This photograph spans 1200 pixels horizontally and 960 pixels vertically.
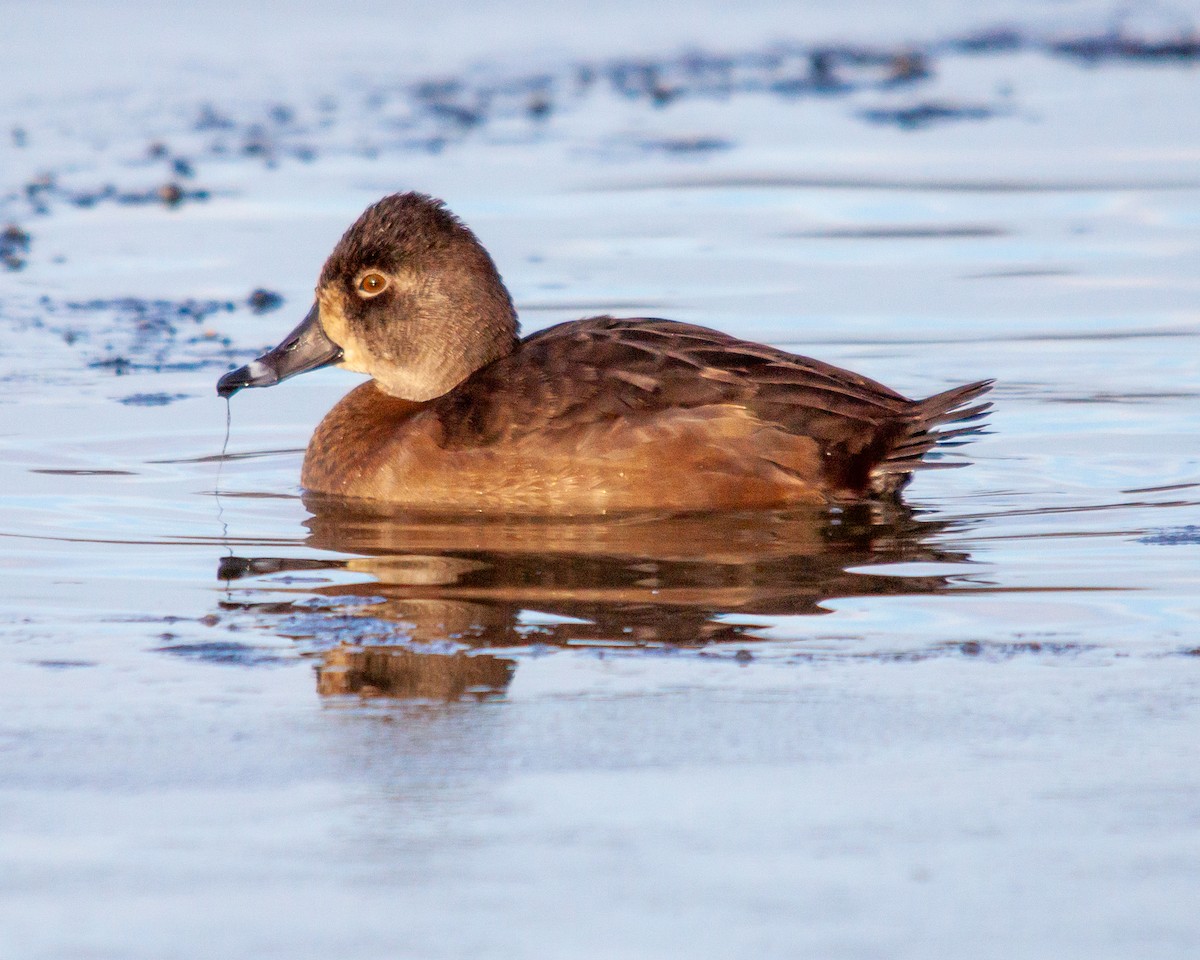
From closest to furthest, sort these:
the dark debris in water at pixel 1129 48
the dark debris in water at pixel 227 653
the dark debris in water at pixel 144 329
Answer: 1. the dark debris in water at pixel 227 653
2. the dark debris in water at pixel 144 329
3. the dark debris in water at pixel 1129 48

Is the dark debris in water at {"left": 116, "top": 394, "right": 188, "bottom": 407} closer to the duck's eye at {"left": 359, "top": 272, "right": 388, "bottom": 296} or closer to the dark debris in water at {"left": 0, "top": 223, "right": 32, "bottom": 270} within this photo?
the duck's eye at {"left": 359, "top": 272, "right": 388, "bottom": 296}

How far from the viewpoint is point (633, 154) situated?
12.9 metres

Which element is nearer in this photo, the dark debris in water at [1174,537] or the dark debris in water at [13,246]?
the dark debris in water at [1174,537]

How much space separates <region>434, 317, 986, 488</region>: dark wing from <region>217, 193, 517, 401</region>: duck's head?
1.24ft

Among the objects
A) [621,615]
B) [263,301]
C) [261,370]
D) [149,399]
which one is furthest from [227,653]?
[263,301]

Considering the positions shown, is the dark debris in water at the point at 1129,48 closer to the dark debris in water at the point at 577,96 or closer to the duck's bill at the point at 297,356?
the dark debris in water at the point at 577,96

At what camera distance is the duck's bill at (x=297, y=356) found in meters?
7.33

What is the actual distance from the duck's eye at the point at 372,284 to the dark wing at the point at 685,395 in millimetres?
611

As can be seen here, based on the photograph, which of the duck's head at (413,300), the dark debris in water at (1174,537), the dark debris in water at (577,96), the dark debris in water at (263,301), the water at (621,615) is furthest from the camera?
the dark debris in water at (577,96)

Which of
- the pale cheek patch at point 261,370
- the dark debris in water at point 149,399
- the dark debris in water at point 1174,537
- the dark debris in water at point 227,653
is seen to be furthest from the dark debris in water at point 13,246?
the dark debris in water at point 1174,537

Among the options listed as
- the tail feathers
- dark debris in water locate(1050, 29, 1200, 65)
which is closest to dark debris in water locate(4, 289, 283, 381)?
the tail feathers

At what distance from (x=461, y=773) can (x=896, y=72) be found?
11.8 m

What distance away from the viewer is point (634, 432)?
21.7 feet

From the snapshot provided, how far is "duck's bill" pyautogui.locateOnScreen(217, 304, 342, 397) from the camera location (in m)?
7.33
